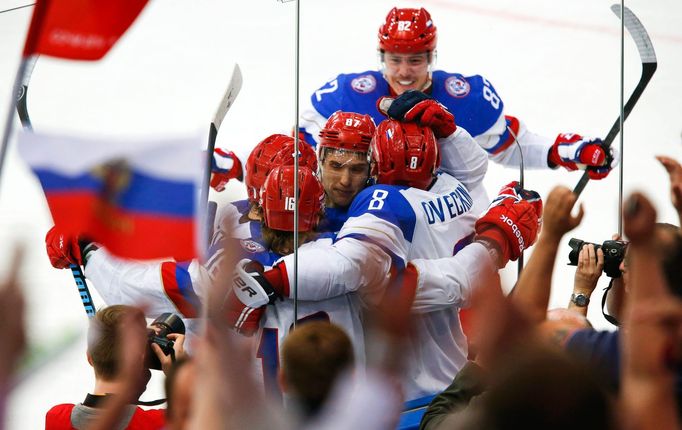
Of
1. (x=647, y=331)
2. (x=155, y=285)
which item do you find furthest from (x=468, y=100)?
(x=647, y=331)

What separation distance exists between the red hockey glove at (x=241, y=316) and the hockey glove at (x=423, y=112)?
2.57 ft

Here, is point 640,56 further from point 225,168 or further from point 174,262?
point 174,262

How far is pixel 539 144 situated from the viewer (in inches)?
162

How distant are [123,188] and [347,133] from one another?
53.3 inches

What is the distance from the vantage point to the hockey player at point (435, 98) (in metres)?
3.92

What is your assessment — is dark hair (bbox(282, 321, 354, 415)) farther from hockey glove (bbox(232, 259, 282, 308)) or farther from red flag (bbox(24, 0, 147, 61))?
hockey glove (bbox(232, 259, 282, 308))

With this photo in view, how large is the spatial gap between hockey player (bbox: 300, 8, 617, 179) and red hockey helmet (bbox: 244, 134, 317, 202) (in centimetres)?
27

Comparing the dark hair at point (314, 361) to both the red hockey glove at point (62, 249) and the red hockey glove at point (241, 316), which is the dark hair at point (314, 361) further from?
the red hockey glove at point (62, 249)

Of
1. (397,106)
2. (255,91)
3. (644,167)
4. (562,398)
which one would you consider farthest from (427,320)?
(562,398)

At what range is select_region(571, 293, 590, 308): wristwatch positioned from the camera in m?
2.94

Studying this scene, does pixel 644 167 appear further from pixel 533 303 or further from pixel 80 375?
pixel 533 303

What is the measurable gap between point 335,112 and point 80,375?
50.3 inches

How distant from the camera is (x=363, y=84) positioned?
395 centimetres

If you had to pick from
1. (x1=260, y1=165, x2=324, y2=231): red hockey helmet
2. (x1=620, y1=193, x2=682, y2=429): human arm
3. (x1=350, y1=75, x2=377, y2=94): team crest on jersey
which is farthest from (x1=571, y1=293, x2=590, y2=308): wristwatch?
(x1=620, y1=193, x2=682, y2=429): human arm
